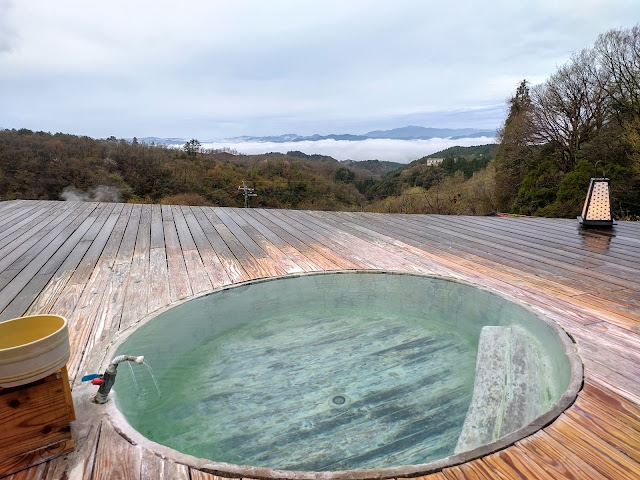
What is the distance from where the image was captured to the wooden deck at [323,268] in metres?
0.94

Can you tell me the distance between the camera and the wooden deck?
0.94m

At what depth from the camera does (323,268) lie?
250cm

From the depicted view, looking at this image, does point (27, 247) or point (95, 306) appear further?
point (27, 247)

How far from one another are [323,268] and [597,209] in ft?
9.38

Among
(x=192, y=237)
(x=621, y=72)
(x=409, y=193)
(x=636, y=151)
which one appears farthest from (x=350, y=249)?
(x=409, y=193)

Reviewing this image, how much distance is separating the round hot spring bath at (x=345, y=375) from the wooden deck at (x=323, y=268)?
0.10 meters

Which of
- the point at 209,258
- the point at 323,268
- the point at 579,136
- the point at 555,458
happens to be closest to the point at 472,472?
the point at 555,458

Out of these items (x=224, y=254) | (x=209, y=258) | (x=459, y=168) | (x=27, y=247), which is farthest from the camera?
(x=459, y=168)

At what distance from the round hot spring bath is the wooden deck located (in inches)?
4.0

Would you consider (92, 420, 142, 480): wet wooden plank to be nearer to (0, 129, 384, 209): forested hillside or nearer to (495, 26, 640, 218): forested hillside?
(495, 26, 640, 218): forested hillside

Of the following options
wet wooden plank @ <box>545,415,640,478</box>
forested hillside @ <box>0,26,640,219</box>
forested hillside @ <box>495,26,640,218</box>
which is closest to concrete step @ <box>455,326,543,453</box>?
wet wooden plank @ <box>545,415,640,478</box>

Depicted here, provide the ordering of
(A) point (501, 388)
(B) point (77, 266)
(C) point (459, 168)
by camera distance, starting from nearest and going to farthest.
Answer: (A) point (501, 388) → (B) point (77, 266) → (C) point (459, 168)

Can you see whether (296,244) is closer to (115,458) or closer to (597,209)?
(115,458)

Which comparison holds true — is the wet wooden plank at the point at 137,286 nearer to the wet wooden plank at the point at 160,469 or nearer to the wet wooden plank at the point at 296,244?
the wet wooden plank at the point at 160,469
